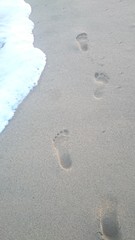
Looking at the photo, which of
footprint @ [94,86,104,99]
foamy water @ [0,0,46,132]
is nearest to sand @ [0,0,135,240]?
footprint @ [94,86,104,99]

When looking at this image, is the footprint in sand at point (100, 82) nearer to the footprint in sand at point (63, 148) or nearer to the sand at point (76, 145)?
the sand at point (76, 145)

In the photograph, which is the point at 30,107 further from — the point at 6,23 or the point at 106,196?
the point at 6,23

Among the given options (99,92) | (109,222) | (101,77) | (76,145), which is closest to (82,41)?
(101,77)

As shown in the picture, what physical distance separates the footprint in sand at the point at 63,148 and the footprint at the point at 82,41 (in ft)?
4.40

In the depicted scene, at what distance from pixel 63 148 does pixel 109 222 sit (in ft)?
2.53

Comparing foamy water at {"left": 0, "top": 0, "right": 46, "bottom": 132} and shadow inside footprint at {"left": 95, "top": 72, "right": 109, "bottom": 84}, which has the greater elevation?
foamy water at {"left": 0, "top": 0, "right": 46, "bottom": 132}

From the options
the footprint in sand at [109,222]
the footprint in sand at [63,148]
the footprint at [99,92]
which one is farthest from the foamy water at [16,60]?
the footprint in sand at [109,222]

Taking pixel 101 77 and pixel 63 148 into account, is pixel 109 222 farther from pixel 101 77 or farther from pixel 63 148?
pixel 101 77

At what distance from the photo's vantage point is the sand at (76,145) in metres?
2.24

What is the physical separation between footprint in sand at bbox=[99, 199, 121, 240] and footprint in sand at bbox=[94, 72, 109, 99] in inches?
45.8

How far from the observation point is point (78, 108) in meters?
3.04

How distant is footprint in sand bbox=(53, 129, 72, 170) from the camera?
102 inches

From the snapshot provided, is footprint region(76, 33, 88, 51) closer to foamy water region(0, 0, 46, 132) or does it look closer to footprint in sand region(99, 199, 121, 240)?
foamy water region(0, 0, 46, 132)

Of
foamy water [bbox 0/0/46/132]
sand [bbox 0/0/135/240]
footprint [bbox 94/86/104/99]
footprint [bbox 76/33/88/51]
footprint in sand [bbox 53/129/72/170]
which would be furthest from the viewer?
footprint [bbox 76/33/88/51]
